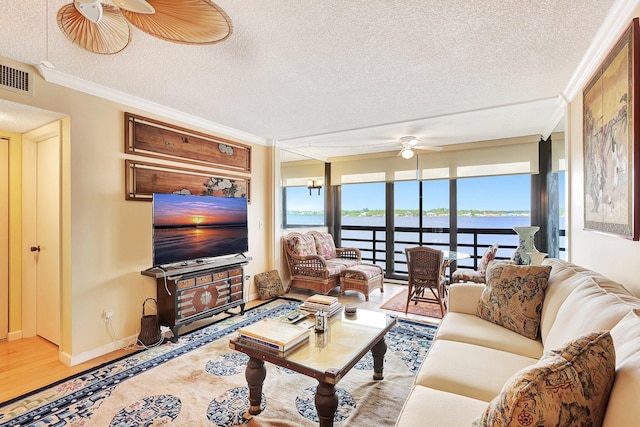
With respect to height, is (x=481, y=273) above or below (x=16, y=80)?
below

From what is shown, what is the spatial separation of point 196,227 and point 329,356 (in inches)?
85.5

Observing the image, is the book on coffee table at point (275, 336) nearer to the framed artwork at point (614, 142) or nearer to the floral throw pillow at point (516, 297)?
the floral throw pillow at point (516, 297)

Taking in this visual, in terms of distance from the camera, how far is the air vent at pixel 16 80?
7.20ft

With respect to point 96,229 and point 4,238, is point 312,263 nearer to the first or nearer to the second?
point 96,229

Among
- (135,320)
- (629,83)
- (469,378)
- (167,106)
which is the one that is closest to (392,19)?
(629,83)

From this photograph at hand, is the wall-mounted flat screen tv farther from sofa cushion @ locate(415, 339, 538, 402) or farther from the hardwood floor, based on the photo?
sofa cushion @ locate(415, 339, 538, 402)

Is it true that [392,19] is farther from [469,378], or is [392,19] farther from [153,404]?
[153,404]

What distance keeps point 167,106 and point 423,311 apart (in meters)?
3.90

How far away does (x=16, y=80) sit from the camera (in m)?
2.25

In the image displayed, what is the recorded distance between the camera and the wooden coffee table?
62.4 inches

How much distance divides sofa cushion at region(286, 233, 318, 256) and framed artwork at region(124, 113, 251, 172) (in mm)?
1342

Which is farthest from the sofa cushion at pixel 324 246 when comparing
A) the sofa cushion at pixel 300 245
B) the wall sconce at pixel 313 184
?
the wall sconce at pixel 313 184

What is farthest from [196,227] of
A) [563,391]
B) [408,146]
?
[563,391]

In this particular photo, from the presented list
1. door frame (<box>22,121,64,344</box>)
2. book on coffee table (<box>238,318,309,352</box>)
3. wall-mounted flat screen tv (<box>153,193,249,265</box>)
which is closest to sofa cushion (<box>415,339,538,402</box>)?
book on coffee table (<box>238,318,309,352</box>)
